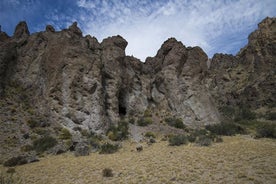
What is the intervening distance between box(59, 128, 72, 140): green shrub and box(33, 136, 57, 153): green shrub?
1.21 metres

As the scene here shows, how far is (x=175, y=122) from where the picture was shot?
30719 mm

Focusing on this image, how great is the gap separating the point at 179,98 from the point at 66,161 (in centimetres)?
2151

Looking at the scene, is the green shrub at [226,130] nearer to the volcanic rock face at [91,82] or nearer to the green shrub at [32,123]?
the volcanic rock face at [91,82]

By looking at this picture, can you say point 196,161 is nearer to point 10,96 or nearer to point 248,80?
point 10,96

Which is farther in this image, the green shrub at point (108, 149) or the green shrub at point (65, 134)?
the green shrub at point (65, 134)

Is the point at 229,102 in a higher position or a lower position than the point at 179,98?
higher

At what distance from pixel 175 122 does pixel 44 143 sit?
17.3 metres

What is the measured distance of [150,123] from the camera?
30.6 metres

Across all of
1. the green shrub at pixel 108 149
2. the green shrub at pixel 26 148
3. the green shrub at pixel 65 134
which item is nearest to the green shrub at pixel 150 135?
the green shrub at pixel 108 149

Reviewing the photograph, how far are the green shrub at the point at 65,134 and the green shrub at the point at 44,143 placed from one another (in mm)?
1215

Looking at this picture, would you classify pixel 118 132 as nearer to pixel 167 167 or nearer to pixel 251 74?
pixel 167 167

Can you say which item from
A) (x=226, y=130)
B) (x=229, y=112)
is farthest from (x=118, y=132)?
(x=229, y=112)

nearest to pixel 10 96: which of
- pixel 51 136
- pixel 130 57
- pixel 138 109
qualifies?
pixel 51 136

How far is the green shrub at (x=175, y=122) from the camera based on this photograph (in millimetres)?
30156
